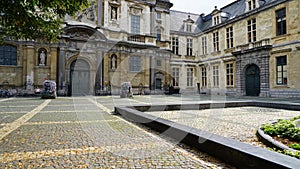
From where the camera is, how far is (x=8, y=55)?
60.5ft

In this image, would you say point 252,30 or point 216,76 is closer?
point 252,30

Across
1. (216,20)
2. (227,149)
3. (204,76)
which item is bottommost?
(227,149)

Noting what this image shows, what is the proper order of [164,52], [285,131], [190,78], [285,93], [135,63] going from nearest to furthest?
1. [285,131]
2. [285,93]
3. [135,63]
4. [164,52]
5. [190,78]

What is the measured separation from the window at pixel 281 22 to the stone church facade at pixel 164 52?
3.4 inches

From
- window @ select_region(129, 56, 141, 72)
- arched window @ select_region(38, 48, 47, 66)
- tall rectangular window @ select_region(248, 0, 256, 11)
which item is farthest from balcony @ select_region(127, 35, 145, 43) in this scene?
tall rectangular window @ select_region(248, 0, 256, 11)

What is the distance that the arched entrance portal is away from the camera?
21.1m

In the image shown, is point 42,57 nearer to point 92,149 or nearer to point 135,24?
point 135,24

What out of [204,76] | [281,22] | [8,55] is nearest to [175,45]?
[204,76]

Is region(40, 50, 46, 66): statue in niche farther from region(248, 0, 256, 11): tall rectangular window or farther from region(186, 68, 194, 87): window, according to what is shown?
region(248, 0, 256, 11): tall rectangular window

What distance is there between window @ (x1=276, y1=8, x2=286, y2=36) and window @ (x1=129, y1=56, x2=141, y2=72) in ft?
46.3

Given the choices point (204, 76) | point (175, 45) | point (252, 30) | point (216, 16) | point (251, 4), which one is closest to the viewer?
point (252, 30)

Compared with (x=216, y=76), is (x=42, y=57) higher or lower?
higher

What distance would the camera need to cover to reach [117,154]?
3.49m

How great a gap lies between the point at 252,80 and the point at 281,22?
5.82 metres
